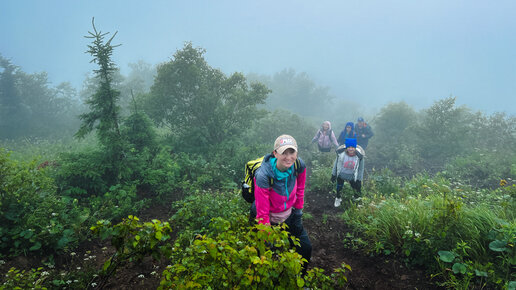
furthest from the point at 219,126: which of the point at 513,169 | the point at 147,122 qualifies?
the point at 513,169

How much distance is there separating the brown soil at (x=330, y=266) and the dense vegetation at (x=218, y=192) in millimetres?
203

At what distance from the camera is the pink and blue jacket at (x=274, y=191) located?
10.7 ft

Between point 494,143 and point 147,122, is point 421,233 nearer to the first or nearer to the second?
point 147,122

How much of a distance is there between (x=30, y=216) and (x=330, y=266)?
5.82m

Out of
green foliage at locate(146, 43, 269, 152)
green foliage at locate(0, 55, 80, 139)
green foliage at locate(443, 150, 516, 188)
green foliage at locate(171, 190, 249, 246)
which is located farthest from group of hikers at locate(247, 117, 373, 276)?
green foliage at locate(0, 55, 80, 139)

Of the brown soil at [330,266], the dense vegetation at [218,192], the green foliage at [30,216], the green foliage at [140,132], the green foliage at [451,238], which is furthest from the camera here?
the green foliage at [140,132]

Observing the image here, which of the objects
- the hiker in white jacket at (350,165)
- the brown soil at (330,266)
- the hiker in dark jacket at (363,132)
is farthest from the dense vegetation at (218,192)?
the hiker in dark jacket at (363,132)

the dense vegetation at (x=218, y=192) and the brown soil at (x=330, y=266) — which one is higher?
the dense vegetation at (x=218, y=192)

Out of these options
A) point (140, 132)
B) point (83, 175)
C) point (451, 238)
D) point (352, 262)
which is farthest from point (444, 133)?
point (83, 175)

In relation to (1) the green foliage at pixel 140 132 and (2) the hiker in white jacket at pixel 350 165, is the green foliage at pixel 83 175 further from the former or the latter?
(2) the hiker in white jacket at pixel 350 165

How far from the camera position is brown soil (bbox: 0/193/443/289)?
3.85m

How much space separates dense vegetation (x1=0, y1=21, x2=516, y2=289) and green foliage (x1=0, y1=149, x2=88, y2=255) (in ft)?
0.08

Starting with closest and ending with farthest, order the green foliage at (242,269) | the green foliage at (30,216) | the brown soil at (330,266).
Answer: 1. the green foliage at (242,269)
2. the brown soil at (330,266)
3. the green foliage at (30,216)

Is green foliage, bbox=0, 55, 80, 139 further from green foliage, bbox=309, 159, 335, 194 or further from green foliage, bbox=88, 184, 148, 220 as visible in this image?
green foliage, bbox=309, 159, 335, 194
